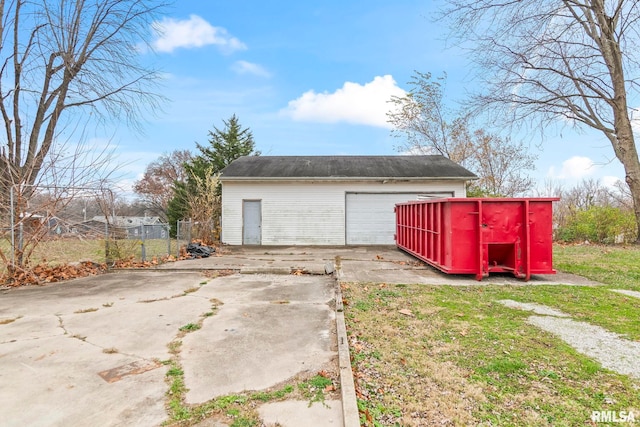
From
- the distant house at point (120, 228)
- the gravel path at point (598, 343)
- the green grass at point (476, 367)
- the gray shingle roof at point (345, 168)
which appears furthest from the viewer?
the gray shingle roof at point (345, 168)

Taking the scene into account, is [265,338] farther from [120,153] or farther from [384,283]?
[120,153]

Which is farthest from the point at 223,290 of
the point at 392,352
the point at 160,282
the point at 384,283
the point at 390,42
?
the point at 390,42

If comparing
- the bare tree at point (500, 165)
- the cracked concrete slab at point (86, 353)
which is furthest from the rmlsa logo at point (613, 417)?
the bare tree at point (500, 165)

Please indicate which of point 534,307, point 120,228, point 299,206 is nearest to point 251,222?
point 299,206

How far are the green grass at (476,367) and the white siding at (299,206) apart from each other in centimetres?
940

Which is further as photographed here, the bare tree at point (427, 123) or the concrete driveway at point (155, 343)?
the bare tree at point (427, 123)

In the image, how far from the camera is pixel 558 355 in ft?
10.5

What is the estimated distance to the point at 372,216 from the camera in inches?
574

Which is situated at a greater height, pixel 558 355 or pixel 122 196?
pixel 122 196

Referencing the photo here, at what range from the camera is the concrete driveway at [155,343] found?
7.81ft

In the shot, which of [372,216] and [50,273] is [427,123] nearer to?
[372,216]

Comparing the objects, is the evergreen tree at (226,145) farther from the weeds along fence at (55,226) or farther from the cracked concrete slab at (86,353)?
the cracked concrete slab at (86,353)

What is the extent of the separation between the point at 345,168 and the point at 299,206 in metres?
3.05

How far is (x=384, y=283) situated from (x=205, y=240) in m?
9.38
